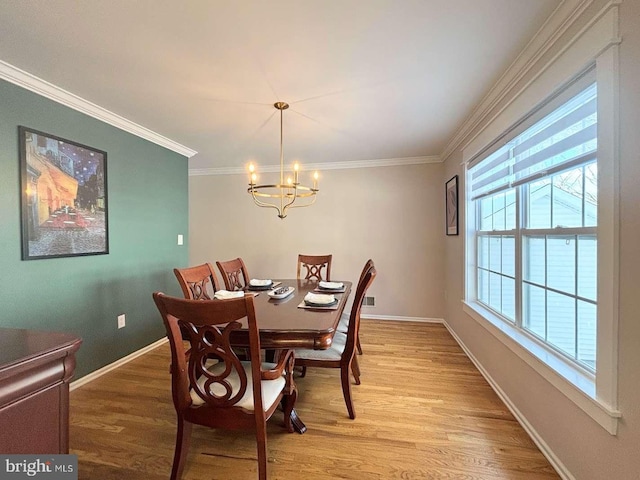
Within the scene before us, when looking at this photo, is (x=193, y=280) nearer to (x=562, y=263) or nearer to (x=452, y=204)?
(x=562, y=263)

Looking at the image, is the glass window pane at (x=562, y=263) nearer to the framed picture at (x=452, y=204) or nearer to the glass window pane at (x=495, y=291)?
the glass window pane at (x=495, y=291)

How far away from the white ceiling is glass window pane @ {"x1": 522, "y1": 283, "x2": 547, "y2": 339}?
143cm

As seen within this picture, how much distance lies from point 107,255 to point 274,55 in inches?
89.1

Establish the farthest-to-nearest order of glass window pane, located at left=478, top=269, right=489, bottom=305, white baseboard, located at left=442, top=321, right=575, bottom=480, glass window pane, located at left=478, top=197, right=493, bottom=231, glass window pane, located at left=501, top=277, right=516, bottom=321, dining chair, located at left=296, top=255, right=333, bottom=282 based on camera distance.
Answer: dining chair, located at left=296, top=255, right=333, bottom=282
glass window pane, located at left=478, top=269, right=489, bottom=305
glass window pane, located at left=478, top=197, right=493, bottom=231
glass window pane, located at left=501, top=277, right=516, bottom=321
white baseboard, located at left=442, top=321, right=575, bottom=480

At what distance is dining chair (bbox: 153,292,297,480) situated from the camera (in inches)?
47.1

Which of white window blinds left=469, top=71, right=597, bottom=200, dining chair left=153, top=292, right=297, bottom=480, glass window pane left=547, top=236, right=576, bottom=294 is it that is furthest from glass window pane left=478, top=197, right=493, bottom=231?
dining chair left=153, top=292, right=297, bottom=480

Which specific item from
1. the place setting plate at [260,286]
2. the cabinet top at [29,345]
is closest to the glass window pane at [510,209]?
the place setting plate at [260,286]

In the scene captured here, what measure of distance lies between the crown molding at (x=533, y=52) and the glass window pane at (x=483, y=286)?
1342 mm

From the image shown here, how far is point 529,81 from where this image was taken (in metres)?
1.71

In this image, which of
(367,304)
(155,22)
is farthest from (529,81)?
(367,304)

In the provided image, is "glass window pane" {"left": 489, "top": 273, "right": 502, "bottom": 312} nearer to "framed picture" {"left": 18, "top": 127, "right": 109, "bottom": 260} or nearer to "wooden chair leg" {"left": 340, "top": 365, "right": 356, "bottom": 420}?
"wooden chair leg" {"left": 340, "top": 365, "right": 356, "bottom": 420}

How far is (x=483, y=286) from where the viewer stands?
110 inches

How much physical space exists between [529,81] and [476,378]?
2.18 m

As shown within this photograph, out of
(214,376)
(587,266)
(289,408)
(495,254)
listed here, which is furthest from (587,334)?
(214,376)
